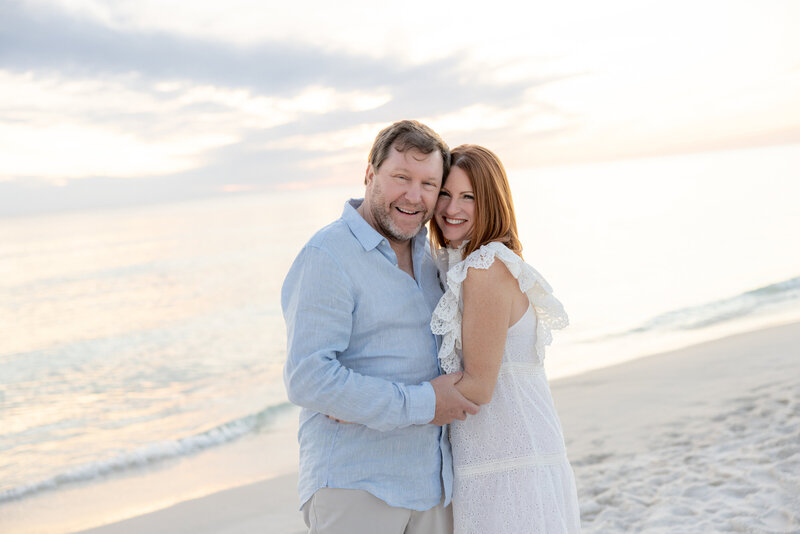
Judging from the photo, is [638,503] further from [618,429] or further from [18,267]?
[18,267]

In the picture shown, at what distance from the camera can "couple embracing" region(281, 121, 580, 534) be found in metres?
2.36

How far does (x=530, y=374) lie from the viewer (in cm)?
264

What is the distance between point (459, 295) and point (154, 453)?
6.55 meters

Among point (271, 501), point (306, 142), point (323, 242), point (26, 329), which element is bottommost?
point (271, 501)

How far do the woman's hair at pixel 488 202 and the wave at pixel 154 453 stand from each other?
638cm

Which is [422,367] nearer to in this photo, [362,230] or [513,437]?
[513,437]

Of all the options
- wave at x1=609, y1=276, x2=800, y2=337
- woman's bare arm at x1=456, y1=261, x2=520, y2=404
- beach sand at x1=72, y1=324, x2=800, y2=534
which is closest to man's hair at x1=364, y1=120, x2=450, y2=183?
woman's bare arm at x1=456, y1=261, x2=520, y2=404

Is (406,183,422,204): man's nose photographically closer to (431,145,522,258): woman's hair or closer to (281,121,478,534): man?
(281,121,478,534): man

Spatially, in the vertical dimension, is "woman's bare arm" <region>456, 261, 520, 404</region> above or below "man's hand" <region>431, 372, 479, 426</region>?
above

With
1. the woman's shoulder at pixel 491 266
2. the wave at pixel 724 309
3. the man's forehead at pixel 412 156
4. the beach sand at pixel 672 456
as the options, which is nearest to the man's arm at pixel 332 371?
the woman's shoulder at pixel 491 266

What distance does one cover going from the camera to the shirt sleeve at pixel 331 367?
2.27m

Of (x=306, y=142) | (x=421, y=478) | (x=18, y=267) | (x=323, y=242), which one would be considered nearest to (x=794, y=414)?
(x=421, y=478)

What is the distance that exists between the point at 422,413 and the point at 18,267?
39517mm

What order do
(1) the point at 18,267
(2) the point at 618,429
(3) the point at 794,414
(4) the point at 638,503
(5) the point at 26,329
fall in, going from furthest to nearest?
(1) the point at 18,267, (5) the point at 26,329, (2) the point at 618,429, (3) the point at 794,414, (4) the point at 638,503
